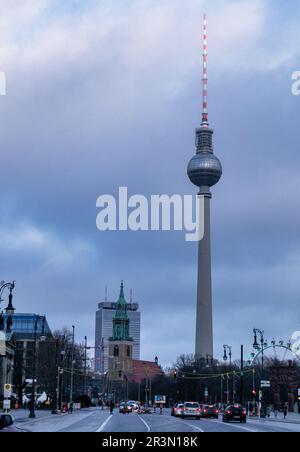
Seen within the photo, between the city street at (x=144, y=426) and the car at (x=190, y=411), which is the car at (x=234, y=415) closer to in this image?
the city street at (x=144, y=426)

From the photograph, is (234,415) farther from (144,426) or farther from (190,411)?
(144,426)

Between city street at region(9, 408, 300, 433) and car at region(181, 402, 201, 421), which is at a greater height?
car at region(181, 402, 201, 421)

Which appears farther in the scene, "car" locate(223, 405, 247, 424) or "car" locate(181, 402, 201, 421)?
"car" locate(181, 402, 201, 421)

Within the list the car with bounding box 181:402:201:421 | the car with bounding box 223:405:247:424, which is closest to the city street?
the car with bounding box 223:405:247:424

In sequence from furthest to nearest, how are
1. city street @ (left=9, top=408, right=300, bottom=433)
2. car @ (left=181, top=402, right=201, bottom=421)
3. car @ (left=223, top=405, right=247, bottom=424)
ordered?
1. car @ (left=181, top=402, right=201, bottom=421)
2. car @ (left=223, top=405, right=247, bottom=424)
3. city street @ (left=9, top=408, right=300, bottom=433)

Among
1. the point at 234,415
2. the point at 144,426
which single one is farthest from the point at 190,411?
the point at 144,426

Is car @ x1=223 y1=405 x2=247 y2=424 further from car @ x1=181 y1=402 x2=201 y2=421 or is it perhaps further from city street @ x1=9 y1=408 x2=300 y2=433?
car @ x1=181 y1=402 x2=201 y2=421

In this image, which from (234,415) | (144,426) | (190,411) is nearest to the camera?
(144,426)

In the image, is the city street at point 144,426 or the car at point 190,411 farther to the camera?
the car at point 190,411

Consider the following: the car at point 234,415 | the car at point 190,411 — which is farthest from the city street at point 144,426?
the car at point 190,411

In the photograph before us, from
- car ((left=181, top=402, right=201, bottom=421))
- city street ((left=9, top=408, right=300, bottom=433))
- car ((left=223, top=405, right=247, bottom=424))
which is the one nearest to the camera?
city street ((left=9, top=408, right=300, bottom=433))

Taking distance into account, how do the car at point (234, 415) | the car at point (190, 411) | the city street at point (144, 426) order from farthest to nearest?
the car at point (190, 411) → the car at point (234, 415) → the city street at point (144, 426)

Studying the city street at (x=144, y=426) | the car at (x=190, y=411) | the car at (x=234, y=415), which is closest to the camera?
the city street at (x=144, y=426)
